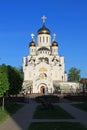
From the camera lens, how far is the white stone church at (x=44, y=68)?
Result: 11031cm

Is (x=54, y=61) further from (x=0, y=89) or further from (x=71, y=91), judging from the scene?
(x=0, y=89)

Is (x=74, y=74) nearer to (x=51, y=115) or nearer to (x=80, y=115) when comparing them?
(x=80, y=115)

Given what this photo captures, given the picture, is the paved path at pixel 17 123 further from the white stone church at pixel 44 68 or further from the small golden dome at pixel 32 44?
the small golden dome at pixel 32 44

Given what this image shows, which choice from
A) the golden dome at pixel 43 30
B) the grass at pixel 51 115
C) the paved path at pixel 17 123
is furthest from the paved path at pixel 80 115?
the golden dome at pixel 43 30

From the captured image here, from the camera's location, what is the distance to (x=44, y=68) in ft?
371

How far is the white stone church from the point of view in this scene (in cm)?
11031

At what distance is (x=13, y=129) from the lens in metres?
21.0

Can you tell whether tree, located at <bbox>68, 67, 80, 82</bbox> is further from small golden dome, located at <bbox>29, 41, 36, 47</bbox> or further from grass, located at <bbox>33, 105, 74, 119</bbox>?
grass, located at <bbox>33, 105, 74, 119</bbox>

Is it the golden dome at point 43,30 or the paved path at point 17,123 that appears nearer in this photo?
the paved path at point 17,123

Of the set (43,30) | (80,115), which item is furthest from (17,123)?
(43,30)

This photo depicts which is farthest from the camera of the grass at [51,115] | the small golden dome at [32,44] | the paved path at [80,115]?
the small golden dome at [32,44]

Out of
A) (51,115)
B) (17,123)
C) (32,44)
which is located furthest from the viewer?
(32,44)

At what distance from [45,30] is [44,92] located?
65.3 ft

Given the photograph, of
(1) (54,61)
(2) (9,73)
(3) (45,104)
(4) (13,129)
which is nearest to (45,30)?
(1) (54,61)
